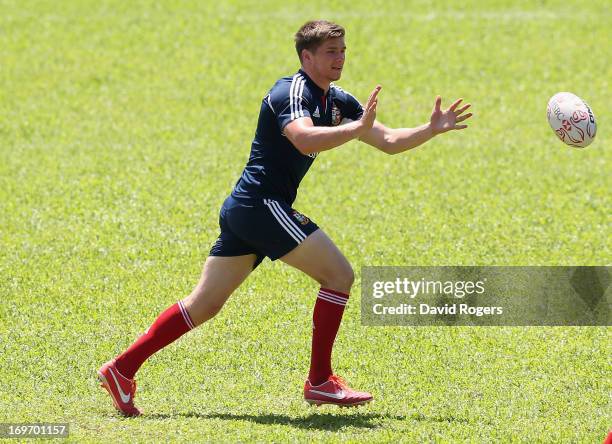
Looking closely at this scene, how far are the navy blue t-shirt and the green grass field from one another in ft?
4.47

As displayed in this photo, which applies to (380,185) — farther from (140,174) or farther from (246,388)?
(246,388)

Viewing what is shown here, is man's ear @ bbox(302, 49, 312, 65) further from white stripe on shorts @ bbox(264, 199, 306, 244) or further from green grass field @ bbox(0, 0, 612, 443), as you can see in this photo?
green grass field @ bbox(0, 0, 612, 443)

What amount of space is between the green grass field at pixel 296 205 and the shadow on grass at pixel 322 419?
0.9 inches

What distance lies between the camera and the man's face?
6809mm

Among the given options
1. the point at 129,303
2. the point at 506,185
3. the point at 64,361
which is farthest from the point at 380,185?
the point at 64,361

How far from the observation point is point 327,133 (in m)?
6.42

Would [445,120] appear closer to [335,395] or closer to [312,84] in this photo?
[312,84]

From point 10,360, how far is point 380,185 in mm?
5843

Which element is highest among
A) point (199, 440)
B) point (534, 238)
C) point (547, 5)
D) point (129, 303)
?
point (547, 5)

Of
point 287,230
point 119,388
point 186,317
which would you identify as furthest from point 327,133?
point 119,388

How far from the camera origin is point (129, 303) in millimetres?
9195

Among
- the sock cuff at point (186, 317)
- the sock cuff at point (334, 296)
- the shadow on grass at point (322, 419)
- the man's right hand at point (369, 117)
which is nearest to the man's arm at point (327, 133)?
the man's right hand at point (369, 117)

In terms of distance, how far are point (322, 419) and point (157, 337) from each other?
1128 millimetres

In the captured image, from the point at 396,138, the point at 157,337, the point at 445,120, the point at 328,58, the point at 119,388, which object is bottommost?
the point at 119,388
